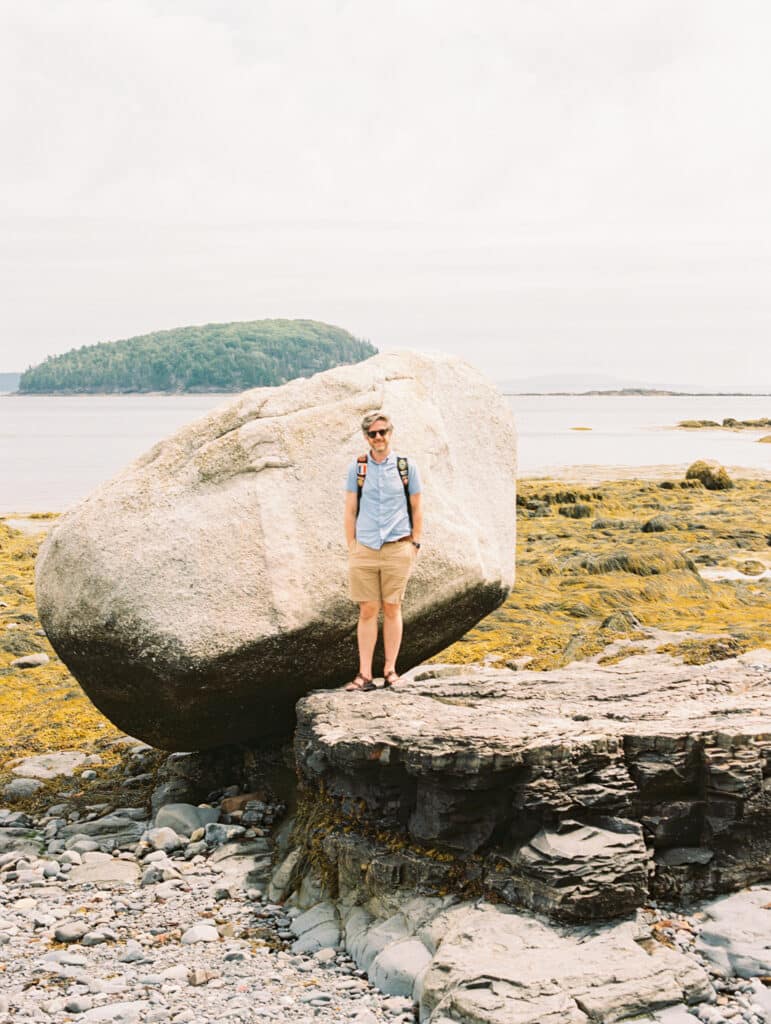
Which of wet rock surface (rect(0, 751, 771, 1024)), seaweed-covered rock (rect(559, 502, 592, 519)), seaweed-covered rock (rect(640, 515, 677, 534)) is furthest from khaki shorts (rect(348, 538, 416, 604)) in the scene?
seaweed-covered rock (rect(559, 502, 592, 519))

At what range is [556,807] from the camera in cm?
734

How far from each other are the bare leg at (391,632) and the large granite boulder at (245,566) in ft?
1.12

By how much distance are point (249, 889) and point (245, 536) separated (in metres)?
2.93

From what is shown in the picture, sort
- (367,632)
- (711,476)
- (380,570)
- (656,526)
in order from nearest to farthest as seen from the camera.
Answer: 1. (380,570)
2. (367,632)
3. (656,526)
4. (711,476)

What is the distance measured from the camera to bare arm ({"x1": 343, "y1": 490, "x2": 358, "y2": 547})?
30.3ft

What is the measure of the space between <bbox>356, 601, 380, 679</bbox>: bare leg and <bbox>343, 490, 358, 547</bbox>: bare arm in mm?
599

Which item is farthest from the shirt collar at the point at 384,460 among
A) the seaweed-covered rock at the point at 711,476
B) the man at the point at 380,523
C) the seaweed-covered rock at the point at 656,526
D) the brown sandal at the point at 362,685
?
the seaweed-covered rock at the point at 711,476

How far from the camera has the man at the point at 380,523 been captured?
30.3 ft

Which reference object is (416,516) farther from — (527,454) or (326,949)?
(527,454)

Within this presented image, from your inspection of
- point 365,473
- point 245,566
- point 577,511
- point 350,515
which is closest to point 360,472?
point 365,473

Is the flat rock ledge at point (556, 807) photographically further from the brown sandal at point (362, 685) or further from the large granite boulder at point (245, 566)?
the large granite boulder at point (245, 566)

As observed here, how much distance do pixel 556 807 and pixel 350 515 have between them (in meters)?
3.15

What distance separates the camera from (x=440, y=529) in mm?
10102

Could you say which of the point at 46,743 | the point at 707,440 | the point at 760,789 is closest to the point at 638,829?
the point at 760,789
